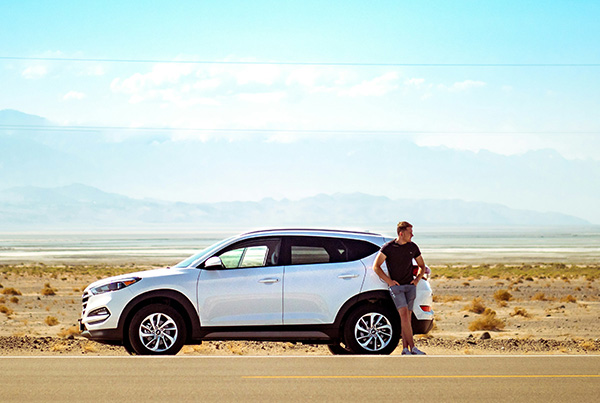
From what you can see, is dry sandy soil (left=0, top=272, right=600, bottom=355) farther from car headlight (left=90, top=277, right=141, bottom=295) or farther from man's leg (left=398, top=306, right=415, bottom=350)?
car headlight (left=90, top=277, right=141, bottom=295)

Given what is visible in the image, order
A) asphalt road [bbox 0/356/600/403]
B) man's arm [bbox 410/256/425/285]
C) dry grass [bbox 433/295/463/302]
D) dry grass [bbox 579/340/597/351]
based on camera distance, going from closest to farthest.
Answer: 1. asphalt road [bbox 0/356/600/403]
2. man's arm [bbox 410/256/425/285]
3. dry grass [bbox 579/340/597/351]
4. dry grass [bbox 433/295/463/302]

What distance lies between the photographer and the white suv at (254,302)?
12008 mm

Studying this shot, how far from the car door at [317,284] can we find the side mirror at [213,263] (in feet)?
3.29

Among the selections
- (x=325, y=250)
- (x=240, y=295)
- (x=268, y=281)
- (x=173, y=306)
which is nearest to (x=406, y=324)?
(x=325, y=250)

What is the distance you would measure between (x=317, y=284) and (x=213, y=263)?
157 centimetres

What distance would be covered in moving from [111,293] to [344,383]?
4.20 meters

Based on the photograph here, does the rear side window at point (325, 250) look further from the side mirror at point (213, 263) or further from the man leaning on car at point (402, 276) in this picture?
the side mirror at point (213, 263)

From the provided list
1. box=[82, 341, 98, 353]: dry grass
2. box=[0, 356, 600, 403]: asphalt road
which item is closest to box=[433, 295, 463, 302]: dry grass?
box=[82, 341, 98, 353]: dry grass

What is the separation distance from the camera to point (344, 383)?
9641 millimetres

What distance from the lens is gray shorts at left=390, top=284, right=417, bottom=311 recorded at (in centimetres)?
1201

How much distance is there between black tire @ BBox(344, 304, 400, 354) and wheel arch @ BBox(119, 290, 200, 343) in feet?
7.38

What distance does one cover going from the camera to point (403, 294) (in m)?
12.0

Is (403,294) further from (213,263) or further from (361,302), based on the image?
(213,263)

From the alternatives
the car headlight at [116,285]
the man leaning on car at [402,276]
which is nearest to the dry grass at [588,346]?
the man leaning on car at [402,276]
